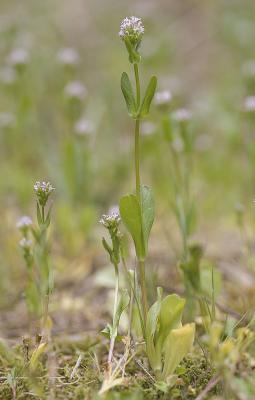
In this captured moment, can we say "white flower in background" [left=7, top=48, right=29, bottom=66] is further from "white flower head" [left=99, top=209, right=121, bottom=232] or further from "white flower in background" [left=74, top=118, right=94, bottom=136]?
"white flower head" [left=99, top=209, right=121, bottom=232]

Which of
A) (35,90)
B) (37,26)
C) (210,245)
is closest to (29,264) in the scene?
(210,245)

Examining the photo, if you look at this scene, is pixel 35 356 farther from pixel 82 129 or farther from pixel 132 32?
pixel 82 129

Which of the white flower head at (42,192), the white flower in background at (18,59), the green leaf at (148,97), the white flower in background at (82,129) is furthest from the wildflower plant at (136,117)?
the white flower in background at (18,59)

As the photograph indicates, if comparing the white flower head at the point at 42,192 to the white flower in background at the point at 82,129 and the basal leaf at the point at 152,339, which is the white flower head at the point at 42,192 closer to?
the basal leaf at the point at 152,339

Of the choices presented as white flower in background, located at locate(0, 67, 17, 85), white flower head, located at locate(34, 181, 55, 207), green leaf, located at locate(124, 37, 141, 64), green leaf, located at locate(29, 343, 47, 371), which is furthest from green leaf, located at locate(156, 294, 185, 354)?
white flower in background, located at locate(0, 67, 17, 85)

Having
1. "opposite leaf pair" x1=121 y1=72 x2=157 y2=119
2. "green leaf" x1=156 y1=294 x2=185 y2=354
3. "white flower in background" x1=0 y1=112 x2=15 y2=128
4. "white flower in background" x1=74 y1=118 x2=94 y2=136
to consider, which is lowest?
"green leaf" x1=156 y1=294 x2=185 y2=354


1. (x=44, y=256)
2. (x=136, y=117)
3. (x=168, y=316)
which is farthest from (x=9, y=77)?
(x=168, y=316)

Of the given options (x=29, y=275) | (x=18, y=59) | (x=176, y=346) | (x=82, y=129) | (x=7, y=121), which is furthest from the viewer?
(x=7, y=121)
